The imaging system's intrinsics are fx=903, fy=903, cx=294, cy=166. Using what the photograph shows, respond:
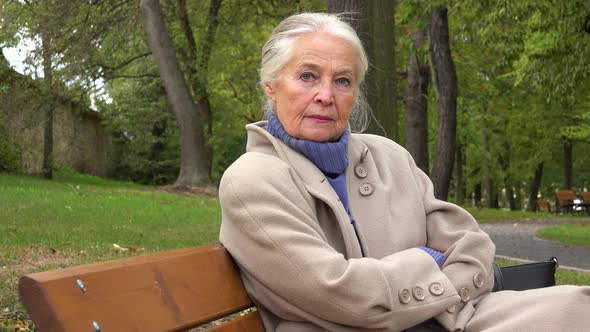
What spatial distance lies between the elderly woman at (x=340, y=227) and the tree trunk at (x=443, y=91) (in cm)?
1191

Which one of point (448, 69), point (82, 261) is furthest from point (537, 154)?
point (82, 261)

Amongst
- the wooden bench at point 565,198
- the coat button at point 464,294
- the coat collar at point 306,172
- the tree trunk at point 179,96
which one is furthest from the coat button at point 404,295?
the wooden bench at point 565,198

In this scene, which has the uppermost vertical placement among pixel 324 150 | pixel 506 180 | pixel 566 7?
pixel 566 7

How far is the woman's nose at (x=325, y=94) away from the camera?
322 cm

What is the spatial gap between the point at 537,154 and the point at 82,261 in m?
32.1

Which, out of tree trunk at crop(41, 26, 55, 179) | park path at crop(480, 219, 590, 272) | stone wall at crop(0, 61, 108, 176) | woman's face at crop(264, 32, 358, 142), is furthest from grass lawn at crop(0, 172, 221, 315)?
stone wall at crop(0, 61, 108, 176)

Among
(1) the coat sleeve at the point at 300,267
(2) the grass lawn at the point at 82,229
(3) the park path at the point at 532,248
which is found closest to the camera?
(1) the coat sleeve at the point at 300,267

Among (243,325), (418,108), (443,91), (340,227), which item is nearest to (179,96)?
(418,108)

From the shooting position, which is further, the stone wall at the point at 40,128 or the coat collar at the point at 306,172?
the stone wall at the point at 40,128

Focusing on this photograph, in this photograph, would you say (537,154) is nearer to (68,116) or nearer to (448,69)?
(68,116)

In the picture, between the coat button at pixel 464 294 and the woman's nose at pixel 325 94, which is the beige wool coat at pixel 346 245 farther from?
the woman's nose at pixel 325 94

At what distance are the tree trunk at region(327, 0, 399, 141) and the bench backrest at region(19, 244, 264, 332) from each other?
17.6 feet

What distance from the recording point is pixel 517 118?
1260 inches

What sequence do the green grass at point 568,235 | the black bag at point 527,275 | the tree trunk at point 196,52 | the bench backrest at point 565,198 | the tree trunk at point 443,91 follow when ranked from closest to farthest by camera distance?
1. the black bag at point 527,275
2. the tree trunk at point 443,91
3. the green grass at point 568,235
4. the tree trunk at point 196,52
5. the bench backrest at point 565,198
